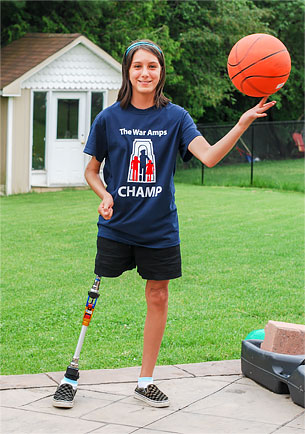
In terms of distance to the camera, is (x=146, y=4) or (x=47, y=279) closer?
(x=47, y=279)

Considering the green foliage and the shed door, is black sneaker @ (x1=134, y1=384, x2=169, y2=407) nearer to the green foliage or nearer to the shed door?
the shed door

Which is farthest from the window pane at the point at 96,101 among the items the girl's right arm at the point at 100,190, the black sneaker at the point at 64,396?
the black sneaker at the point at 64,396

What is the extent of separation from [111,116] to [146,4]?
68.0ft

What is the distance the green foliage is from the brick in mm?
16860

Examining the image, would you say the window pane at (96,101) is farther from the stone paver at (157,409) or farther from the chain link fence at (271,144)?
the stone paver at (157,409)

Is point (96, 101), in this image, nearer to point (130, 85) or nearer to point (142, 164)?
point (130, 85)

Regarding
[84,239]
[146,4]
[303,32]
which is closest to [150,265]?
[84,239]

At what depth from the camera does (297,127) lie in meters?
26.9

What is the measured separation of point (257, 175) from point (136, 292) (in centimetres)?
1533

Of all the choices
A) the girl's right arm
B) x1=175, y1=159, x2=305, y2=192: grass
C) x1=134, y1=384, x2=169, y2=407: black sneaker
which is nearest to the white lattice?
x1=175, y1=159, x2=305, y2=192: grass

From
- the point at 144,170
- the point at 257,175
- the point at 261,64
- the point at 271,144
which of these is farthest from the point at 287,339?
the point at 271,144

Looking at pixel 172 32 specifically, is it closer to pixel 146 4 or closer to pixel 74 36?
pixel 146 4

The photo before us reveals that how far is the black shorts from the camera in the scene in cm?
444

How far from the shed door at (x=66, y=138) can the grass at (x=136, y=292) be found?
578cm
